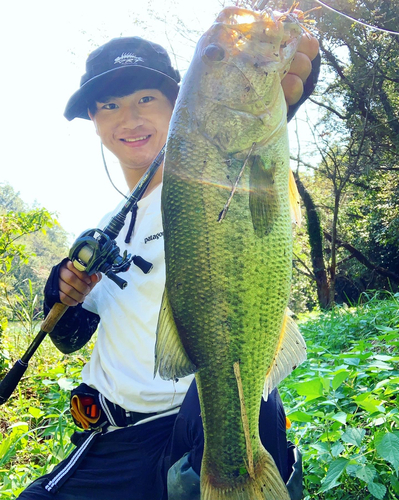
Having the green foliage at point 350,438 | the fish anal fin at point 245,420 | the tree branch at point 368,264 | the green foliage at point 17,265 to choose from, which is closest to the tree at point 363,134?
the tree branch at point 368,264

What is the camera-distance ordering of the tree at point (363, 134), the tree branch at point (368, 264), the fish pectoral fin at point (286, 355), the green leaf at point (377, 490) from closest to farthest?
the fish pectoral fin at point (286, 355)
the green leaf at point (377, 490)
the tree at point (363, 134)
the tree branch at point (368, 264)

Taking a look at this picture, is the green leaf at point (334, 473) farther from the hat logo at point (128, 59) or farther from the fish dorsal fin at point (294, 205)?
the hat logo at point (128, 59)

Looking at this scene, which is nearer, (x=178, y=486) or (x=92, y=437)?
(x=178, y=486)

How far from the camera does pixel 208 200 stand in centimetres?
133

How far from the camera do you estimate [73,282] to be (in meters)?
2.09

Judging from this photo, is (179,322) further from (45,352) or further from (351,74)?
(351,74)

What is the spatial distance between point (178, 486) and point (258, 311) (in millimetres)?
763

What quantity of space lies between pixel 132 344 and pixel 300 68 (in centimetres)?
150

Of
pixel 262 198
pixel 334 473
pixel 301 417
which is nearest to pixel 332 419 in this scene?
pixel 301 417

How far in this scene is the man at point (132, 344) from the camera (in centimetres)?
163

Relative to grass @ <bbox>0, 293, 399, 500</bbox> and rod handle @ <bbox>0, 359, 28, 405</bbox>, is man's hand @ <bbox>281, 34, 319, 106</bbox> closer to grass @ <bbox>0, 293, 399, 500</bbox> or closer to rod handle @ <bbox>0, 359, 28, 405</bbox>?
grass @ <bbox>0, 293, 399, 500</bbox>

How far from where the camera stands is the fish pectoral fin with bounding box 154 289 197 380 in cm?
133

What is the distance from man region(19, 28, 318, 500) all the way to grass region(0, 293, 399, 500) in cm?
36

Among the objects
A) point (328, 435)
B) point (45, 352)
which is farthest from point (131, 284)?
point (45, 352)
